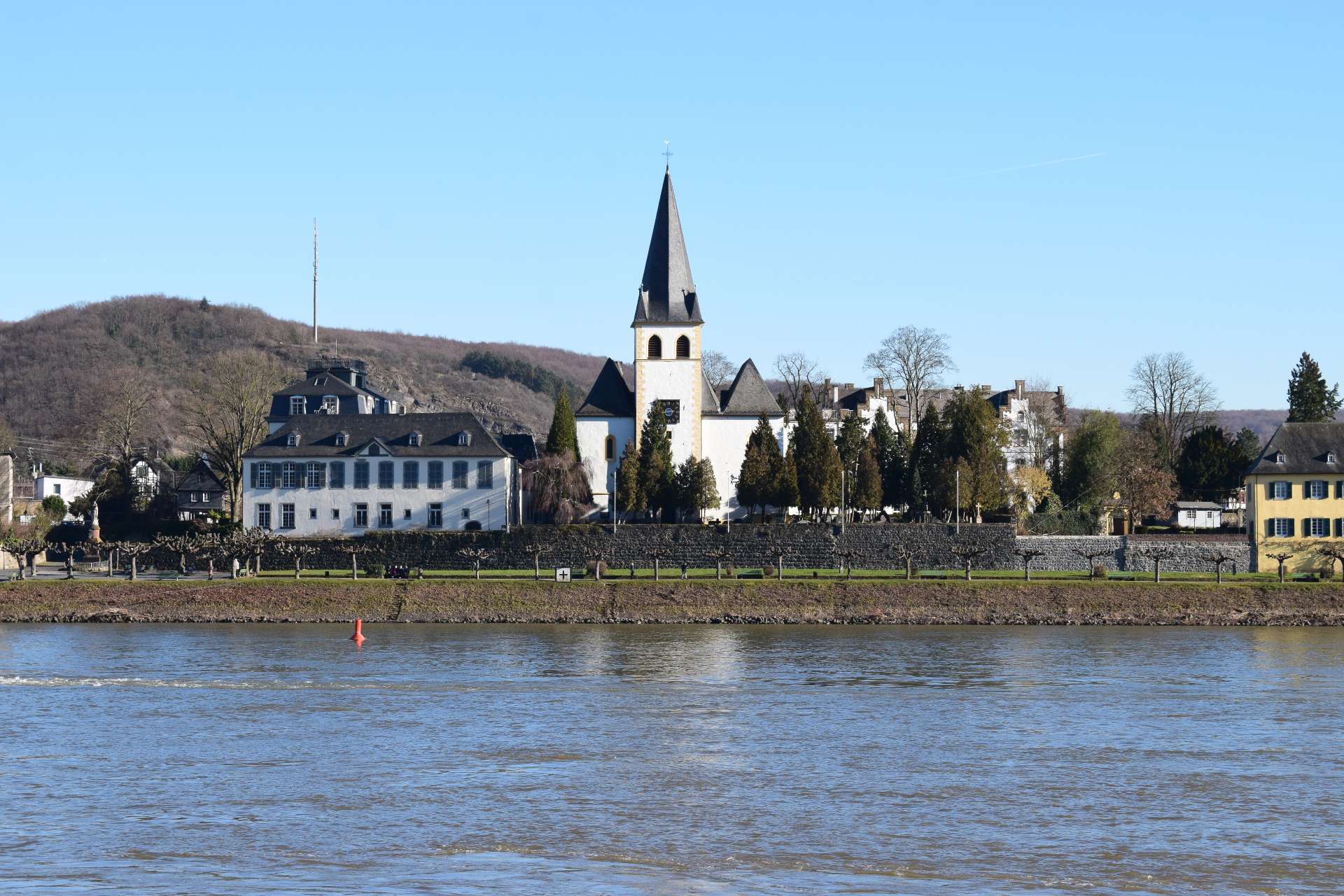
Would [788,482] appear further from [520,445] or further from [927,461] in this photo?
[520,445]

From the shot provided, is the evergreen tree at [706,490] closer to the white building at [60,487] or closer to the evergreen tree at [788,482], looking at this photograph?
the evergreen tree at [788,482]

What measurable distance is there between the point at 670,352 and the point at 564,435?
25.4 feet

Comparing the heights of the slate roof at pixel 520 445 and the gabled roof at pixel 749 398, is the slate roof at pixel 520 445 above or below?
below

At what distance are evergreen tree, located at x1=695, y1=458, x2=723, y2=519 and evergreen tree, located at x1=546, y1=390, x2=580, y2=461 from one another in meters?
7.64

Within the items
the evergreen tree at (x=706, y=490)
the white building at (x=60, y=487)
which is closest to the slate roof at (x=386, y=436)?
the evergreen tree at (x=706, y=490)

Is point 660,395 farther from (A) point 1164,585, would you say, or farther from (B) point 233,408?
(A) point 1164,585

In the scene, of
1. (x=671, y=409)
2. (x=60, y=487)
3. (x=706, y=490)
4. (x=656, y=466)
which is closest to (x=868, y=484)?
(x=706, y=490)

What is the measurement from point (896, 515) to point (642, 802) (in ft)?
209

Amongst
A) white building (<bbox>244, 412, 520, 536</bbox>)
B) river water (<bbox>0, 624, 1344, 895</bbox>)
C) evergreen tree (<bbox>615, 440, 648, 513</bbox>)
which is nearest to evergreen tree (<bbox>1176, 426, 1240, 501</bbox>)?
evergreen tree (<bbox>615, 440, 648, 513</bbox>)

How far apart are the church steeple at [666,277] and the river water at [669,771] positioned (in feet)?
132

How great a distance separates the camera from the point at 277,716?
34.1 metres

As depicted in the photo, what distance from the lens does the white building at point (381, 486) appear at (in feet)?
266

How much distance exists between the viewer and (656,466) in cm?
8100

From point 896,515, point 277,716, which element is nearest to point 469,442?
point 896,515
